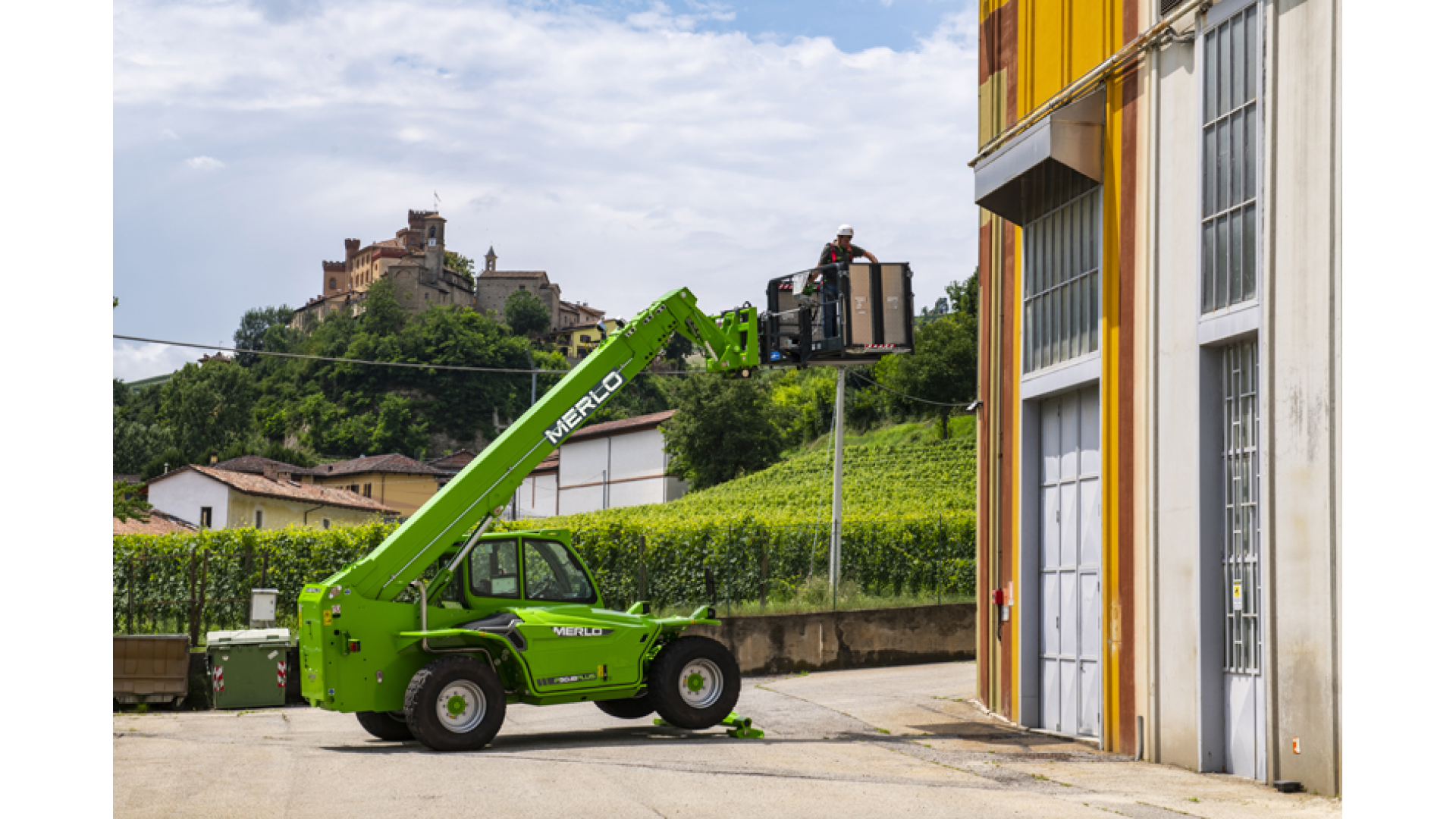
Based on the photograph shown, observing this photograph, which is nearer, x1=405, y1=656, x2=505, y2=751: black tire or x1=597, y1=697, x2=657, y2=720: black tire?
x1=405, y1=656, x2=505, y2=751: black tire

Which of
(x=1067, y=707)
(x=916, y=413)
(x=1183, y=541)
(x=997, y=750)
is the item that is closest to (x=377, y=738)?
(x=997, y=750)

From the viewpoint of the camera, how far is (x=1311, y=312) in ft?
31.8

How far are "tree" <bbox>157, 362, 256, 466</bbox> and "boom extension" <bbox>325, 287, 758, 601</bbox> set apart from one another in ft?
355

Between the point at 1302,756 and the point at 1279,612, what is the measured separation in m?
1.08

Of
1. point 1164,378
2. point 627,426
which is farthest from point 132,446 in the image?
point 1164,378

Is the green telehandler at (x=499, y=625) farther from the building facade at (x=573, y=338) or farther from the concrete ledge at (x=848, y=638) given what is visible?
the building facade at (x=573, y=338)

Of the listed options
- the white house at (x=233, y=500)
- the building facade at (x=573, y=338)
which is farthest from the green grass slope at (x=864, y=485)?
the building facade at (x=573, y=338)

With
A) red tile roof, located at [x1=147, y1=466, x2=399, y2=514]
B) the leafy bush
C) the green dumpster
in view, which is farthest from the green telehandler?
red tile roof, located at [x1=147, y1=466, x2=399, y2=514]

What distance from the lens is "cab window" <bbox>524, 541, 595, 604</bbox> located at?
14.5 m

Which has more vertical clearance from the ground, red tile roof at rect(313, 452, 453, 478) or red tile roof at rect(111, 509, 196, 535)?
red tile roof at rect(313, 452, 453, 478)

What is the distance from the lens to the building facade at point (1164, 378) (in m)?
9.79

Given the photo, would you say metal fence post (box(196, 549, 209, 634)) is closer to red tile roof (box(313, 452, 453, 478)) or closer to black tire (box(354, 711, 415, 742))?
black tire (box(354, 711, 415, 742))

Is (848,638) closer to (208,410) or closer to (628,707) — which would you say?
(628,707)

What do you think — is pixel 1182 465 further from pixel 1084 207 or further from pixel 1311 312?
pixel 1084 207
